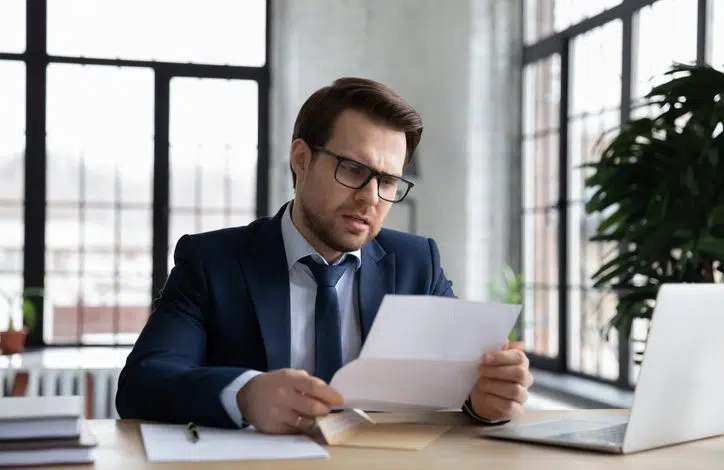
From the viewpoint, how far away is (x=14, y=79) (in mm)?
5754

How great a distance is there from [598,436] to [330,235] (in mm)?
702

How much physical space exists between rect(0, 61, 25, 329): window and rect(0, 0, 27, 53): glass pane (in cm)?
11

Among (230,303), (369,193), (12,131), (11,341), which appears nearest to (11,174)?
(12,131)

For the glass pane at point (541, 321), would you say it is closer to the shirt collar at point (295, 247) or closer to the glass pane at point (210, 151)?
the glass pane at point (210, 151)

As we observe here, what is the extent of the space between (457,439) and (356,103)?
0.76 metres

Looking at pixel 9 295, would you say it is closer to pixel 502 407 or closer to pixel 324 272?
pixel 324 272

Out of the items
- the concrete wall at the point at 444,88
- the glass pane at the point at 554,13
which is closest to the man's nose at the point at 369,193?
the glass pane at the point at 554,13

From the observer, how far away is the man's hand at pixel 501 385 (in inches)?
61.2

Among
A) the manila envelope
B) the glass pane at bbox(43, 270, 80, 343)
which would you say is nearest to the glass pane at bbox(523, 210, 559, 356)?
the glass pane at bbox(43, 270, 80, 343)

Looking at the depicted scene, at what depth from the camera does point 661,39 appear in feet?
14.1

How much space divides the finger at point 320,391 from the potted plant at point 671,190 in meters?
1.84

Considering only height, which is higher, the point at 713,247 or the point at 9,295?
the point at 713,247

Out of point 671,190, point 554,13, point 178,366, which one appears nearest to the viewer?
point 178,366

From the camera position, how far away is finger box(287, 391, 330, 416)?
1.45 m
